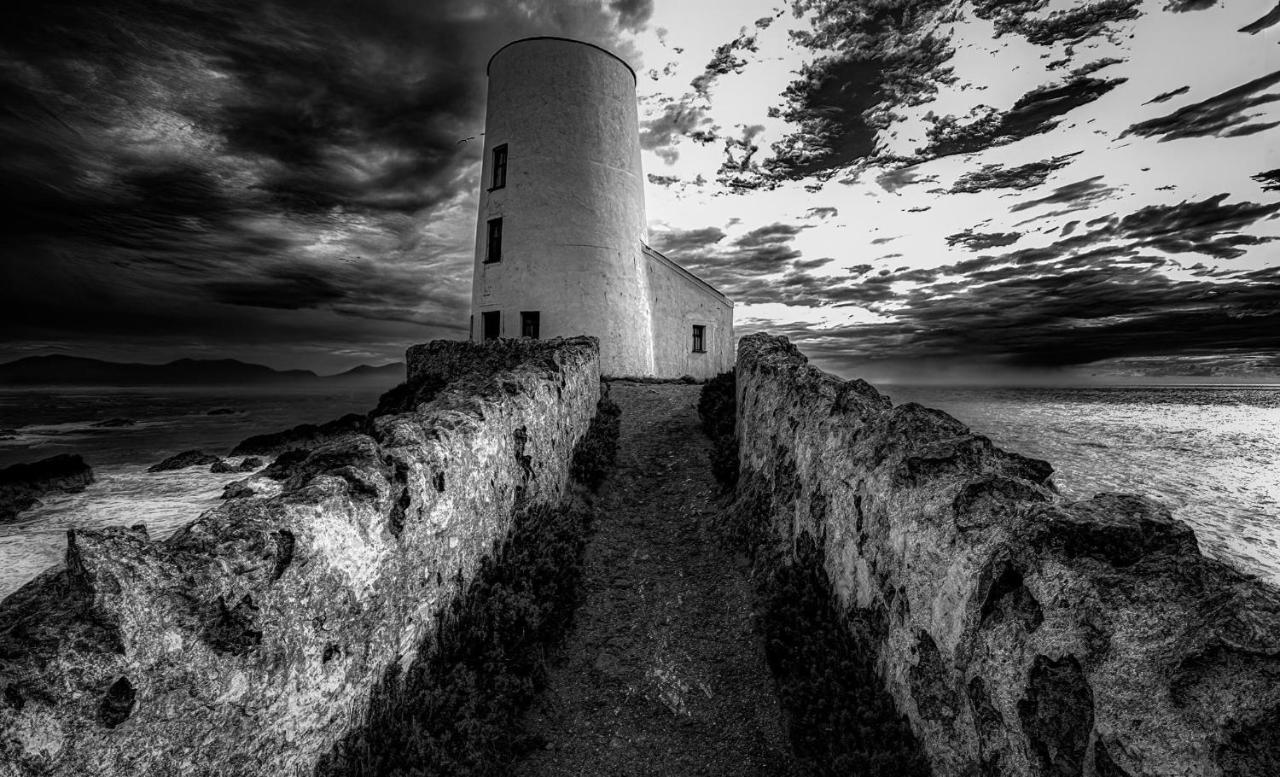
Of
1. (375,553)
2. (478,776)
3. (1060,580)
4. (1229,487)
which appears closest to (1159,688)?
(1060,580)

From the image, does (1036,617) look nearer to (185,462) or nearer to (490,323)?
(490,323)

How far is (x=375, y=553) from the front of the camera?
4910 mm

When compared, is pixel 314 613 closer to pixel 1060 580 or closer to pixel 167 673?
pixel 167 673

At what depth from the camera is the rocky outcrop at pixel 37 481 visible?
18.3 metres

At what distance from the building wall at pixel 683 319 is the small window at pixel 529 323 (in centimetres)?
632

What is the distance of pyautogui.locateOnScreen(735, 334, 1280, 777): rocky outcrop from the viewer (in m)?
2.59

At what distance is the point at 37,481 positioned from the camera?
20.5m

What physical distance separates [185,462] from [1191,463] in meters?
38.4

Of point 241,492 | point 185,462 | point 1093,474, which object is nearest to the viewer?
point 241,492

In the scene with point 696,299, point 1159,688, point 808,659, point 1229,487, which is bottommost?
point 808,659

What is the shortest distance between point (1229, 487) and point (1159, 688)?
14.3 metres

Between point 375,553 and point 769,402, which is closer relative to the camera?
point 375,553

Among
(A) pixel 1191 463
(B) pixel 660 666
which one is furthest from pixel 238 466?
(A) pixel 1191 463

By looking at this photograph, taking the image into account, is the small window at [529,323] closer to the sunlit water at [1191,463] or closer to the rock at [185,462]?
the rock at [185,462]
